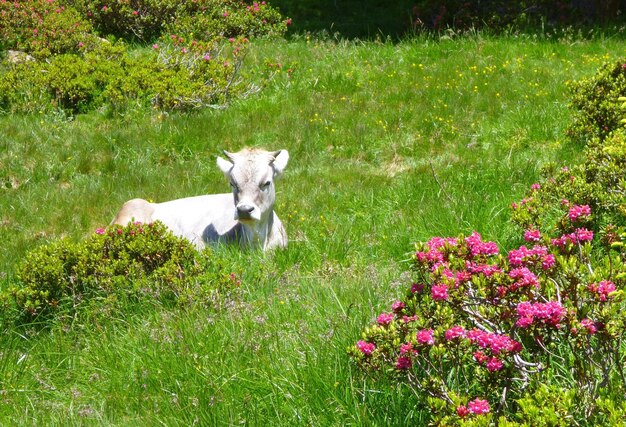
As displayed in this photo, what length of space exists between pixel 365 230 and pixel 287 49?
27.0 ft

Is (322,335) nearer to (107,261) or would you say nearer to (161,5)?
(107,261)

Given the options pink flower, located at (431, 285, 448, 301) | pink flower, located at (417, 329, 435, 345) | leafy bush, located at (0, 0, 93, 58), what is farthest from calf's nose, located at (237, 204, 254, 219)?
leafy bush, located at (0, 0, 93, 58)

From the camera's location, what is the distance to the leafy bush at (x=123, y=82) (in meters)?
12.9

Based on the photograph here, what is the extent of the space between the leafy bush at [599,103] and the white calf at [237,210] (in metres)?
4.14

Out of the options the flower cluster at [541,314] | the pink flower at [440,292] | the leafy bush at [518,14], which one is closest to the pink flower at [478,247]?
the pink flower at [440,292]

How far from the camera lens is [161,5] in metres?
17.0

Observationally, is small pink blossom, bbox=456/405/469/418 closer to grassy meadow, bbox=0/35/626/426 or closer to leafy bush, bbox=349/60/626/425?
leafy bush, bbox=349/60/626/425

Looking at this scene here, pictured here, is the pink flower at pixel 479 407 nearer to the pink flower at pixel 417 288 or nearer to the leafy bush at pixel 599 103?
the pink flower at pixel 417 288

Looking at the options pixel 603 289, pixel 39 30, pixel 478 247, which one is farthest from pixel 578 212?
pixel 39 30

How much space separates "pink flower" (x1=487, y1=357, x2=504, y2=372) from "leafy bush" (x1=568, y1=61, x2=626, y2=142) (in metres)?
6.22

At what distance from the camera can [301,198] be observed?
9.72 m

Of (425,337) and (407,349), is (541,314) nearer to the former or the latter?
(425,337)

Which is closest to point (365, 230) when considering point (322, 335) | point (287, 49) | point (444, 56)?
point (322, 335)

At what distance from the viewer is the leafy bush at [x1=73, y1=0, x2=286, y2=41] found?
54.4 feet
